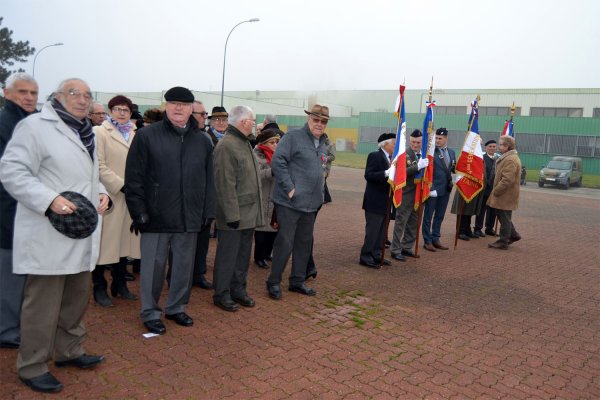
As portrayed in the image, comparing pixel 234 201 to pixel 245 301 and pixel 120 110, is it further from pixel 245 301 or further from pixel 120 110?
pixel 120 110

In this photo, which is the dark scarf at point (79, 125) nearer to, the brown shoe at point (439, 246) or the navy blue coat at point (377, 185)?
the navy blue coat at point (377, 185)

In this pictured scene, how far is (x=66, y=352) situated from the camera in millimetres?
3510

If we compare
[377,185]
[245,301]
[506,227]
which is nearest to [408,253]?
[377,185]

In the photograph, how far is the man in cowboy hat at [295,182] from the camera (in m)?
5.45

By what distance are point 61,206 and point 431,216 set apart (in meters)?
6.97

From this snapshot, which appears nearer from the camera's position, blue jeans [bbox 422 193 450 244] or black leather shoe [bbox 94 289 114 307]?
black leather shoe [bbox 94 289 114 307]

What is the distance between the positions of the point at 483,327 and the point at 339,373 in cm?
207

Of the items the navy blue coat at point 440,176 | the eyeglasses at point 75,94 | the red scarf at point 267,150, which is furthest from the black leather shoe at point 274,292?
the navy blue coat at point 440,176

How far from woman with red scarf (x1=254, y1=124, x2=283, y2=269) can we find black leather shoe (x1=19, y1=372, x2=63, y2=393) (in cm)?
344

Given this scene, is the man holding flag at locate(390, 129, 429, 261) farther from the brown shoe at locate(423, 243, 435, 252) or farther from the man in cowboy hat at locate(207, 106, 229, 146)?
the man in cowboy hat at locate(207, 106, 229, 146)

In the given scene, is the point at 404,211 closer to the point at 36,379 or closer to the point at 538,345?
the point at 538,345

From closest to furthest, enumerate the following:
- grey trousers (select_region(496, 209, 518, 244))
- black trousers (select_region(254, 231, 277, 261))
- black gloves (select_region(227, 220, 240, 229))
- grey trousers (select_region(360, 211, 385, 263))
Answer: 1. black gloves (select_region(227, 220, 240, 229))
2. black trousers (select_region(254, 231, 277, 261))
3. grey trousers (select_region(360, 211, 385, 263))
4. grey trousers (select_region(496, 209, 518, 244))

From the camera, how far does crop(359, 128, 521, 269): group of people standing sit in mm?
7039

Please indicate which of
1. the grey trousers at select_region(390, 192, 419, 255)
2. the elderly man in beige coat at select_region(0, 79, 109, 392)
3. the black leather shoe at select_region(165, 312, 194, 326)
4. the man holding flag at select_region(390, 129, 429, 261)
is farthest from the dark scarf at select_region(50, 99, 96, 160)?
the grey trousers at select_region(390, 192, 419, 255)
